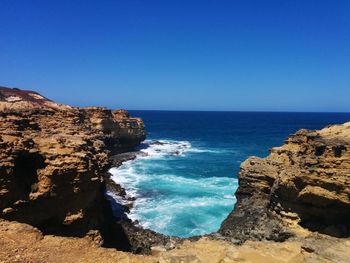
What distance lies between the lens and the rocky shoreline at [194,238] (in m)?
13.0

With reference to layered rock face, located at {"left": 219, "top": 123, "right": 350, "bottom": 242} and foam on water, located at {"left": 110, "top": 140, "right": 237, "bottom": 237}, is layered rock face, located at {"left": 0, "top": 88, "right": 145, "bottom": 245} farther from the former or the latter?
layered rock face, located at {"left": 219, "top": 123, "right": 350, "bottom": 242}

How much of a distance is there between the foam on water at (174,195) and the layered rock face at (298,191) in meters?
4.69

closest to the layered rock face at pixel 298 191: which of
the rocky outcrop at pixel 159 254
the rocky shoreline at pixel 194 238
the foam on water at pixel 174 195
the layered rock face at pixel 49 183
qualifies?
the rocky shoreline at pixel 194 238

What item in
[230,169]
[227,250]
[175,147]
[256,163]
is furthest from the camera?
[175,147]

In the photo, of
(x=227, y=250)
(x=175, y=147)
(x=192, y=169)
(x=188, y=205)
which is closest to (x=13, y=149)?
(x=227, y=250)

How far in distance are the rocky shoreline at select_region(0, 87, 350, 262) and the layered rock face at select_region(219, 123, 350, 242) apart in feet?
Answer: 0.19

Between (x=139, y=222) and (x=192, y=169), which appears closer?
(x=139, y=222)

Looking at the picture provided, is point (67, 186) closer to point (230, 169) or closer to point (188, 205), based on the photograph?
point (188, 205)

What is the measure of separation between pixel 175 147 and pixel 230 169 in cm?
2567

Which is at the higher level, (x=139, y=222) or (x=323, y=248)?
(x=323, y=248)

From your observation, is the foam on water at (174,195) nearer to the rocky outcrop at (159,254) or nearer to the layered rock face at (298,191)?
the layered rock face at (298,191)

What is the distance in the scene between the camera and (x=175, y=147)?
76.5m

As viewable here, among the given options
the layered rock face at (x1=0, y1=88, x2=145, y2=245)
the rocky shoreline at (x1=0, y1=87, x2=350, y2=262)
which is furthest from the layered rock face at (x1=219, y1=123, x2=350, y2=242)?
the layered rock face at (x1=0, y1=88, x2=145, y2=245)

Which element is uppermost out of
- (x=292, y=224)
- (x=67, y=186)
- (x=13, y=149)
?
(x=13, y=149)
